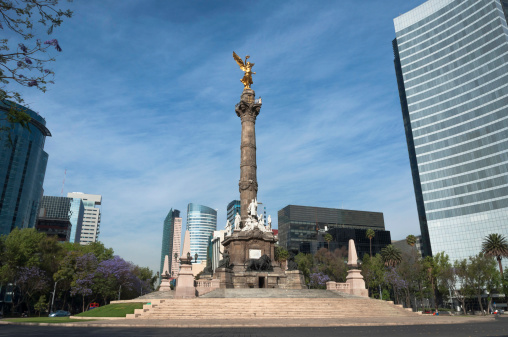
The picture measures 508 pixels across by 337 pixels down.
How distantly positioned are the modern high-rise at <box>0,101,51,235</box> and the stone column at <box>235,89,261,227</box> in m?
69.2

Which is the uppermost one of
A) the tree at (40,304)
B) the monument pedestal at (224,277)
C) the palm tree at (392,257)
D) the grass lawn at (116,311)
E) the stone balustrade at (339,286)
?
the palm tree at (392,257)

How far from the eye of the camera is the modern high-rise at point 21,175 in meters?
88.7

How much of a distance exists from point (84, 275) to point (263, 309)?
115 ft

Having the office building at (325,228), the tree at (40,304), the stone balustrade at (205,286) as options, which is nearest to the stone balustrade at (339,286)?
the stone balustrade at (205,286)

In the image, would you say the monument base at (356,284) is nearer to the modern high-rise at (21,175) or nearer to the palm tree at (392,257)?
the palm tree at (392,257)

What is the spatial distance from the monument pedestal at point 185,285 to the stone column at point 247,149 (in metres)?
10.7

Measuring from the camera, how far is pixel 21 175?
312ft

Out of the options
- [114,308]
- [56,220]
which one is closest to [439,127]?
[114,308]

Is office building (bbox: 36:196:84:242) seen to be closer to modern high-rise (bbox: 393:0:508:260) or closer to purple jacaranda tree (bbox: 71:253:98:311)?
purple jacaranda tree (bbox: 71:253:98:311)

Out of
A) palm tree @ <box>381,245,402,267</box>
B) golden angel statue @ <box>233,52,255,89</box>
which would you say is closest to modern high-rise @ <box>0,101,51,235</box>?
golden angel statue @ <box>233,52,255,89</box>

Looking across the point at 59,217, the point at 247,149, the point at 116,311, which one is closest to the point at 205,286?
the point at 116,311

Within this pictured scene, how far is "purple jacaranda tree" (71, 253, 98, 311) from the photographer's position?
46688 millimetres

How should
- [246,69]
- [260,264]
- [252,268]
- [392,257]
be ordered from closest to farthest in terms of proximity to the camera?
[252,268] → [260,264] → [246,69] → [392,257]

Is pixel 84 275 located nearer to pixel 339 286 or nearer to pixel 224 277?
pixel 224 277
